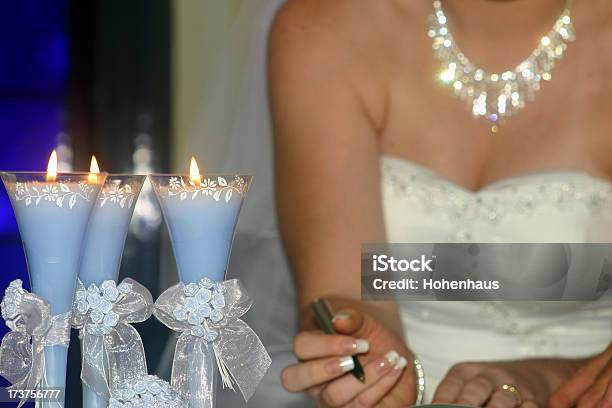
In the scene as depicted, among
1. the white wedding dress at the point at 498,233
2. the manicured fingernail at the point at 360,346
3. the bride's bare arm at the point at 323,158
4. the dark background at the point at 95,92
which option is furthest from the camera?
the dark background at the point at 95,92

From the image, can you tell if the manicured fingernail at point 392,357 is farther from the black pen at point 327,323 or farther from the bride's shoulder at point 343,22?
the bride's shoulder at point 343,22

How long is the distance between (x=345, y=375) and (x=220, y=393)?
4.3 inches

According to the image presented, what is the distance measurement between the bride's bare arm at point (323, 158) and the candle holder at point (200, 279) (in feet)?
1.03

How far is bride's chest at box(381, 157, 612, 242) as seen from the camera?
1113mm

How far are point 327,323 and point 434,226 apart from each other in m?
0.40

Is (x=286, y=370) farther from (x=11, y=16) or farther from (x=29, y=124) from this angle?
(x=11, y=16)

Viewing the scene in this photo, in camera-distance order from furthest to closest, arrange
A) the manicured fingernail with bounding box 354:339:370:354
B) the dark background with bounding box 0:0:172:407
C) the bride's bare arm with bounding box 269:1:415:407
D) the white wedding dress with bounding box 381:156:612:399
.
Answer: the dark background with bounding box 0:0:172:407 < the white wedding dress with bounding box 381:156:612:399 < the bride's bare arm with bounding box 269:1:415:407 < the manicured fingernail with bounding box 354:339:370:354

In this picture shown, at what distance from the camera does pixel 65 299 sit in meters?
0.57

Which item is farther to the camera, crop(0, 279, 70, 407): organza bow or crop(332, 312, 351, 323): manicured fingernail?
crop(332, 312, 351, 323): manicured fingernail

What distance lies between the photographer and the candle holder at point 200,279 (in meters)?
0.58

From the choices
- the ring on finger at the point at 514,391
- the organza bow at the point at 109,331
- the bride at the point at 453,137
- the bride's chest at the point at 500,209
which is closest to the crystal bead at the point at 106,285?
the organza bow at the point at 109,331

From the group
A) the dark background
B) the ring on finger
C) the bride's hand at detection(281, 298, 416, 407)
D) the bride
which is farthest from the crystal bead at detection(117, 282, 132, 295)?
the dark background

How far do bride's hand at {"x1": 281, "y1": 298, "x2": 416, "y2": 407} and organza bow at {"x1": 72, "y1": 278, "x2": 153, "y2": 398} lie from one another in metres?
0.18

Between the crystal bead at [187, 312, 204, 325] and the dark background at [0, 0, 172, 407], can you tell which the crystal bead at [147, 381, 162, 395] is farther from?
the dark background at [0, 0, 172, 407]
